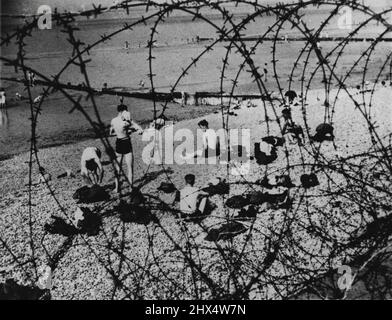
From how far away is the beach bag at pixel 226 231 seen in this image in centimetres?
702

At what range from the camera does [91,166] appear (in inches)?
400

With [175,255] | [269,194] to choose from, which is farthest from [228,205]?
[175,255]

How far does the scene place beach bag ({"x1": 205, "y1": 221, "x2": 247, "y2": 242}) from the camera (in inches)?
276

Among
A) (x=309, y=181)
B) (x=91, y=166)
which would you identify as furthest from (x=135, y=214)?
(x=309, y=181)

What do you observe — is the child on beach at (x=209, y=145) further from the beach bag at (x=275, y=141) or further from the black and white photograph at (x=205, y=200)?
the beach bag at (x=275, y=141)

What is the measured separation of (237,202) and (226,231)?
119 cm

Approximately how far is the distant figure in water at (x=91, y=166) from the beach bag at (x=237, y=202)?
11.7 ft

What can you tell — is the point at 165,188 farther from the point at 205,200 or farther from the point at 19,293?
the point at 19,293

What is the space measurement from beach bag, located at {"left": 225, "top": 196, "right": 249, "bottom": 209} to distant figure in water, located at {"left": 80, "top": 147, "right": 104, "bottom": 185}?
3.58 meters

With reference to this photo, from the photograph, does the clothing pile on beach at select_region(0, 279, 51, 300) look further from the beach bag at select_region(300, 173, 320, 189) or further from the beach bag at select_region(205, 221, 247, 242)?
the beach bag at select_region(300, 173, 320, 189)

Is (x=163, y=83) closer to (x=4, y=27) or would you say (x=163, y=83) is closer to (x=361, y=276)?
(x=361, y=276)

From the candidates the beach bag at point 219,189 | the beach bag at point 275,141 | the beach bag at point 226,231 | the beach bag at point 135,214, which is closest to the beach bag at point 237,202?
the beach bag at point 219,189

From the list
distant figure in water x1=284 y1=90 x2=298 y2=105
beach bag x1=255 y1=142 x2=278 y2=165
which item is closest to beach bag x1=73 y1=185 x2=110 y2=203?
beach bag x1=255 y1=142 x2=278 y2=165
